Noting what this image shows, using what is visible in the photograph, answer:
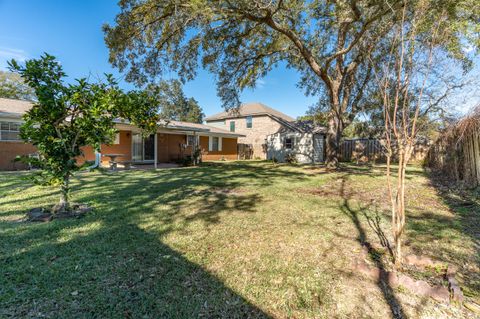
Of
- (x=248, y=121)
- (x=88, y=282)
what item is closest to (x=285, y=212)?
(x=88, y=282)

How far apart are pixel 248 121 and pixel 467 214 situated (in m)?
21.0

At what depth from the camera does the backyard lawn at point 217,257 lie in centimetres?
222

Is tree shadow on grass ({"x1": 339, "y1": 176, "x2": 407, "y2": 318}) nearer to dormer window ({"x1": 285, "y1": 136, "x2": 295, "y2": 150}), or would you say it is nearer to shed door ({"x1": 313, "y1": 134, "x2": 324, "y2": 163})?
shed door ({"x1": 313, "y1": 134, "x2": 324, "y2": 163})

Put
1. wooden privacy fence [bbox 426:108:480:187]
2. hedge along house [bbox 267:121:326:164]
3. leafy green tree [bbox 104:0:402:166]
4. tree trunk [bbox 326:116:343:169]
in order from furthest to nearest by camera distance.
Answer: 1. hedge along house [bbox 267:121:326:164]
2. tree trunk [bbox 326:116:343:169]
3. leafy green tree [bbox 104:0:402:166]
4. wooden privacy fence [bbox 426:108:480:187]

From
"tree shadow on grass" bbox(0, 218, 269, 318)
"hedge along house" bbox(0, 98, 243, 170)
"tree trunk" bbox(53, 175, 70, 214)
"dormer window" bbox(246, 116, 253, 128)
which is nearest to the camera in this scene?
"tree shadow on grass" bbox(0, 218, 269, 318)

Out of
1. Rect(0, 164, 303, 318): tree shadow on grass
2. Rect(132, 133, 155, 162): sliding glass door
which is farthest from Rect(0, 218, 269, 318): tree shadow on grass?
Rect(132, 133, 155, 162): sliding glass door

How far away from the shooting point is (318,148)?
19.9 m

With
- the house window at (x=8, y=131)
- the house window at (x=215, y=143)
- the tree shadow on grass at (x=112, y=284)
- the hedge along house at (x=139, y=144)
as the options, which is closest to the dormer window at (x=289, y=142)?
the hedge along house at (x=139, y=144)

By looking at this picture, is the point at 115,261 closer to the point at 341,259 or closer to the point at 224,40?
the point at 341,259

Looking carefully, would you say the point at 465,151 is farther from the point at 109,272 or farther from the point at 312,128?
the point at 312,128

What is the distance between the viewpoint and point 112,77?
4.55 metres

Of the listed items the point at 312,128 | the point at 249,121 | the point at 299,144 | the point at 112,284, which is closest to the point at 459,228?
the point at 112,284

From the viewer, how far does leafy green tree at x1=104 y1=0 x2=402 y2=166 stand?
8008 mm

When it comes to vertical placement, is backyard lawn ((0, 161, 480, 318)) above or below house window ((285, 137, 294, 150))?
below
